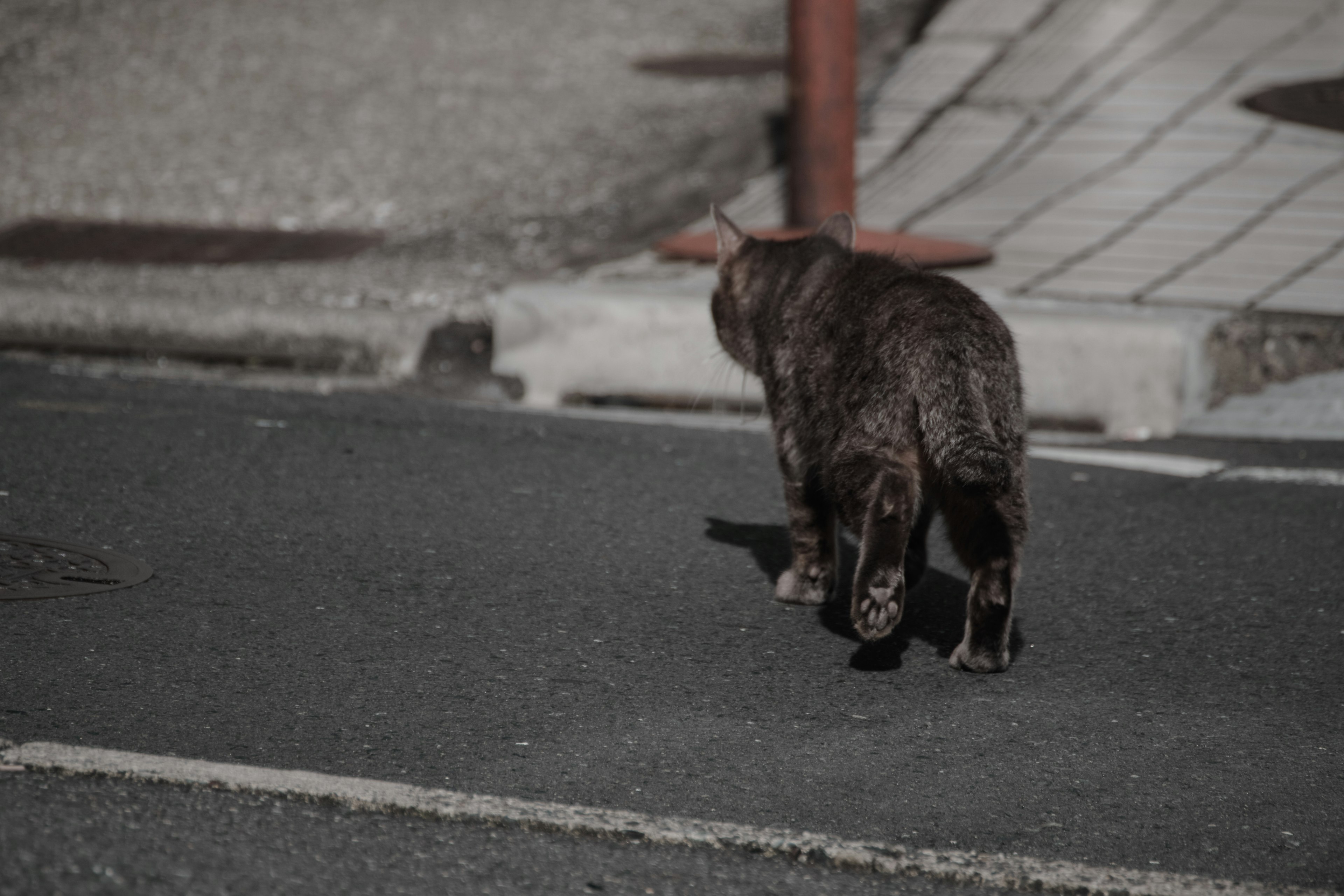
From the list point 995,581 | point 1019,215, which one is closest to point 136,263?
point 1019,215

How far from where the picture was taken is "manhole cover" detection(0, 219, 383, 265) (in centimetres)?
754

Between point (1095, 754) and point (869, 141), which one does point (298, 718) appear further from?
point (869, 141)

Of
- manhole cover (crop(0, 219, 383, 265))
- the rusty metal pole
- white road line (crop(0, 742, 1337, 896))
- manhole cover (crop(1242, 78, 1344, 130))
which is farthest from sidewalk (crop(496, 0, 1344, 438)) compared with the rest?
white road line (crop(0, 742, 1337, 896))

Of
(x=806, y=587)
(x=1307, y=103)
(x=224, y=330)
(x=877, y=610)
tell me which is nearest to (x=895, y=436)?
(x=877, y=610)

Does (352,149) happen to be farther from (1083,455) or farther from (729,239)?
(1083,455)

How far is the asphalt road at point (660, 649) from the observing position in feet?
8.87

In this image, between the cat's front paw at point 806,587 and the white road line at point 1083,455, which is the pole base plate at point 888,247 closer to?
the white road line at point 1083,455

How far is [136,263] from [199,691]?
4.90 m

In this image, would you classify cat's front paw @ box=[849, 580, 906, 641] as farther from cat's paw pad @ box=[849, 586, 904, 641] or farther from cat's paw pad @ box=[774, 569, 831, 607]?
cat's paw pad @ box=[774, 569, 831, 607]

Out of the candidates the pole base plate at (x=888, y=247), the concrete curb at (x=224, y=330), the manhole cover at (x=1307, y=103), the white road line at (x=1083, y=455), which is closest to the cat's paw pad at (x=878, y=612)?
the white road line at (x=1083, y=455)

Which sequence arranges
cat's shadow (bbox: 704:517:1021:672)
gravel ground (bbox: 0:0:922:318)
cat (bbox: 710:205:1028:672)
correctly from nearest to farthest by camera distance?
cat (bbox: 710:205:1028:672)
cat's shadow (bbox: 704:517:1021:672)
gravel ground (bbox: 0:0:922:318)

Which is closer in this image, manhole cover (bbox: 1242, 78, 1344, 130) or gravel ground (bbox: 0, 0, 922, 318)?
gravel ground (bbox: 0, 0, 922, 318)

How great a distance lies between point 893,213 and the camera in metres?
7.67

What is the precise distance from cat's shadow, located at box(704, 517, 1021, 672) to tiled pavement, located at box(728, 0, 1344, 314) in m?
2.40
